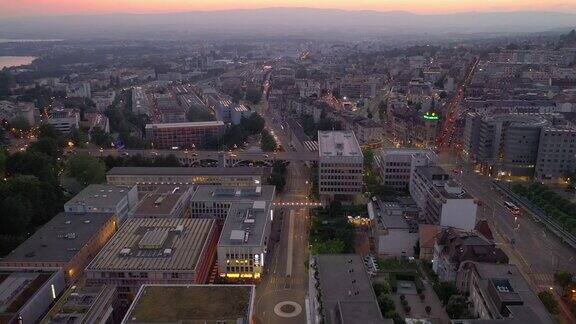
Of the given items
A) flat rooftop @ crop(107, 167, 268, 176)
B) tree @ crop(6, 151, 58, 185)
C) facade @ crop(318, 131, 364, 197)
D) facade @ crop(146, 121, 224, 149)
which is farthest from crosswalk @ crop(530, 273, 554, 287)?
facade @ crop(146, 121, 224, 149)

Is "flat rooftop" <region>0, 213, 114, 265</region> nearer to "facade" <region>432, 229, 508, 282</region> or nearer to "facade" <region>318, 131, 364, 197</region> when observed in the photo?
"facade" <region>318, 131, 364, 197</region>

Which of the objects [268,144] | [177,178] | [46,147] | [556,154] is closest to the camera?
[177,178]

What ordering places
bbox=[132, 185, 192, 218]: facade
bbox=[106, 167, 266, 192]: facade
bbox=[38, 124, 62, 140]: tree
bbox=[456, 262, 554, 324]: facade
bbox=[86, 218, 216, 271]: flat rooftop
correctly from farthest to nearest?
1. bbox=[38, 124, 62, 140]: tree
2. bbox=[106, 167, 266, 192]: facade
3. bbox=[132, 185, 192, 218]: facade
4. bbox=[86, 218, 216, 271]: flat rooftop
5. bbox=[456, 262, 554, 324]: facade

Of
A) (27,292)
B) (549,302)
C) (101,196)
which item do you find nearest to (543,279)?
(549,302)

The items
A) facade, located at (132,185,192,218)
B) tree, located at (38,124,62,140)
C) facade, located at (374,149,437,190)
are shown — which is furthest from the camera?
tree, located at (38,124,62,140)

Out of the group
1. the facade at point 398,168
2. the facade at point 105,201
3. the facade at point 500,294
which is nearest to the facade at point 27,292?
the facade at point 105,201

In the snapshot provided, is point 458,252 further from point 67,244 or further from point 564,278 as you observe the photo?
point 67,244

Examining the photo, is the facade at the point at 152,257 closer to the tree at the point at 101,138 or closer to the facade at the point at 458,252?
the facade at the point at 458,252

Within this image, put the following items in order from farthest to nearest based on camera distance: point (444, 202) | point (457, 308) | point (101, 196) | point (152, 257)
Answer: point (101, 196) → point (444, 202) → point (152, 257) → point (457, 308)
